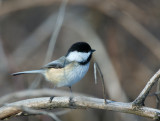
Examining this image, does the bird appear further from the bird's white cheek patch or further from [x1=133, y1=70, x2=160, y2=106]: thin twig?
[x1=133, y1=70, x2=160, y2=106]: thin twig

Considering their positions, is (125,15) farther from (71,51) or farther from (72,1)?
(71,51)

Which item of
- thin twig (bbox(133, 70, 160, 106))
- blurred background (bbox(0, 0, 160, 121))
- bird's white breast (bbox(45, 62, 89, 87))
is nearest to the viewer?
thin twig (bbox(133, 70, 160, 106))

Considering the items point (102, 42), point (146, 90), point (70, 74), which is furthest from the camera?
point (102, 42)

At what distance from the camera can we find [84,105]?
70.5 inches

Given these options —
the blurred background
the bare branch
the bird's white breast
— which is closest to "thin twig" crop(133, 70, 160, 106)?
the bare branch

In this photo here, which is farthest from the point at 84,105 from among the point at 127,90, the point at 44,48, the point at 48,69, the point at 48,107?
the point at 44,48

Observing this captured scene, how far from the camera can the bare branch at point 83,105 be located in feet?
5.26

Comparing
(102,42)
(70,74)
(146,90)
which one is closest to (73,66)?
(70,74)

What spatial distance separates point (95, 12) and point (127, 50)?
0.79 m

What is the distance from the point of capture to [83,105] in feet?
5.91

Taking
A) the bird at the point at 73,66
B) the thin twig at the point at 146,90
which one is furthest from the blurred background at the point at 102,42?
the thin twig at the point at 146,90

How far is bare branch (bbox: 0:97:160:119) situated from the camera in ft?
5.26

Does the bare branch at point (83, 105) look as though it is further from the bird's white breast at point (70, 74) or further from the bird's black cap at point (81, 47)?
the bird's black cap at point (81, 47)

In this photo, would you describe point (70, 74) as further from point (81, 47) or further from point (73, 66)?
point (81, 47)
